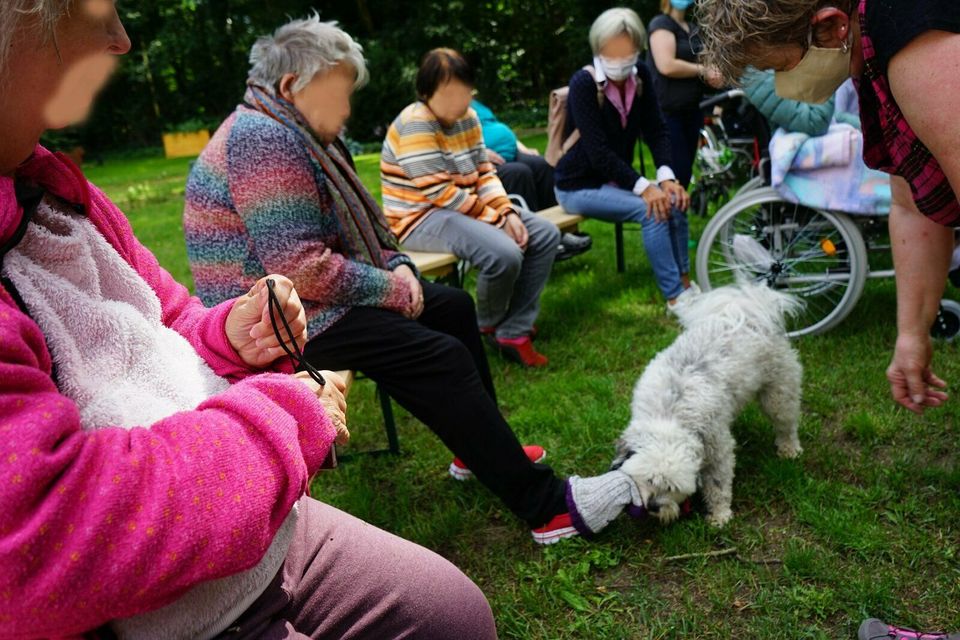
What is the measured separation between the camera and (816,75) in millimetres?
1490

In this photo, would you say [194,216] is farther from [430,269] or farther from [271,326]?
[430,269]

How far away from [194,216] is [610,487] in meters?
1.56

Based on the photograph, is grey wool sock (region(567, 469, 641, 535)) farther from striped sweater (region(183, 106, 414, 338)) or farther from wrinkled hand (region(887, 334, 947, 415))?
striped sweater (region(183, 106, 414, 338))

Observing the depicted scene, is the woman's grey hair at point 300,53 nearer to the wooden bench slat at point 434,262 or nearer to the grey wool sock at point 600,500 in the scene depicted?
the wooden bench slat at point 434,262

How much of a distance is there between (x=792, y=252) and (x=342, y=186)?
2.57 m

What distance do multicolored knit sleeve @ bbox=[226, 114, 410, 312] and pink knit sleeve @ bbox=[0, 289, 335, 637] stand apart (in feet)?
3.82

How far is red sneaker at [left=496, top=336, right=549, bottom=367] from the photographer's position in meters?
3.67

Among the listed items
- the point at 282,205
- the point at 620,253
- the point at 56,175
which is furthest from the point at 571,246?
the point at 56,175

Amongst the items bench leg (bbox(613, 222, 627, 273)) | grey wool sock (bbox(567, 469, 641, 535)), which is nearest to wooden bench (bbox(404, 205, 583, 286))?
grey wool sock (bbox(567, 469, 641, 535))

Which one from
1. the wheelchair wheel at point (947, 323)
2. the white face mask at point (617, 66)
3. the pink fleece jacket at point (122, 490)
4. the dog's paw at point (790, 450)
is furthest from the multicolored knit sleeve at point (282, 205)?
the wheelchair wheel at point (947, 323)

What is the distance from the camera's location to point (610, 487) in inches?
89.5

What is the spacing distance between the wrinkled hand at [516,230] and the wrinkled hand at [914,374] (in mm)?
2178

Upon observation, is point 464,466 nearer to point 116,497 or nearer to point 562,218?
point 116,497

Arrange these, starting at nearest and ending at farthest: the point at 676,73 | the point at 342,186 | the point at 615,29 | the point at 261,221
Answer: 1. the point at 261,221
2. the point at 342,186
3. the point at 615,29
4. the point at 676,73
